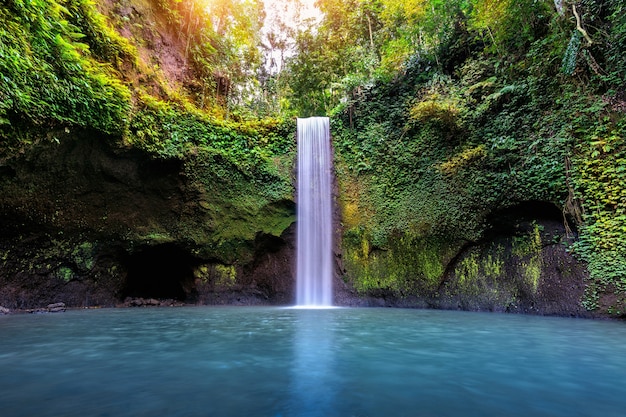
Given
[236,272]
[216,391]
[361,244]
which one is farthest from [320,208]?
[216,391]

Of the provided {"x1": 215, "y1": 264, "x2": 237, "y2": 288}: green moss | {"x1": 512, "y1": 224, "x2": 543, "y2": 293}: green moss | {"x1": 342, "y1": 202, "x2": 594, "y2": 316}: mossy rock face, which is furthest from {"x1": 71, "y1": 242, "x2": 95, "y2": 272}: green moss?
{"x1": 512, "y1": 224, "x2": 543, "y2": 293}: green moss

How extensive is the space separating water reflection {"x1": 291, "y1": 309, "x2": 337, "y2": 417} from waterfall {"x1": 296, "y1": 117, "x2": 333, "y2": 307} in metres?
5.79

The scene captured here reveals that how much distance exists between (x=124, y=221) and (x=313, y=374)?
903cm

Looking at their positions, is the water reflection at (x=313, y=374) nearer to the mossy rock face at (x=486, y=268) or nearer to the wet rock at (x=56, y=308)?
the mossy rock face at (x=486, y=268)

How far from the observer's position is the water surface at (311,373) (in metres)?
2.12

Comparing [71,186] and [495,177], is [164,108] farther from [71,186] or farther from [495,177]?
[495,177]

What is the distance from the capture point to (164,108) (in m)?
10.1

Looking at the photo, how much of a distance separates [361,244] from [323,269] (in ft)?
4.68

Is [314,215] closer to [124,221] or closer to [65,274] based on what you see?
[124,221]

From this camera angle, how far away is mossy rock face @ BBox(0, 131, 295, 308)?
8.42 m

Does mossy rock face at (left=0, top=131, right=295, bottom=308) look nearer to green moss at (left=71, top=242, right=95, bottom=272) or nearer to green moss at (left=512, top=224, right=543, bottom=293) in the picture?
green moss at (left=71, top=242, right=95, bottom=272)

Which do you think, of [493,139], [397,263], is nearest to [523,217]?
[493,139]

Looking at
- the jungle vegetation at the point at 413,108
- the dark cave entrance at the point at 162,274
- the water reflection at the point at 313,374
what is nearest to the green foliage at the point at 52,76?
the jungle vegetation at the point at 413,108

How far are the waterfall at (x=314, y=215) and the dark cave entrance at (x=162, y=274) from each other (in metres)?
3.45
